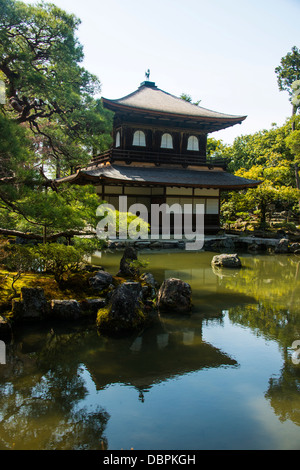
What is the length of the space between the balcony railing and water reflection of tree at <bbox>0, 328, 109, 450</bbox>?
16579 millimetres

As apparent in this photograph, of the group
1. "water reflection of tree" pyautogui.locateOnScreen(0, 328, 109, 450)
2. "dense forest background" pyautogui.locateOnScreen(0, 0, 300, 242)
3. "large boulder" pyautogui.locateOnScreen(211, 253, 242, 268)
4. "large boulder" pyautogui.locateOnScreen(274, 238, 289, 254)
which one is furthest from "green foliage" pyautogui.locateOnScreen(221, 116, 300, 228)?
"water reflection of tree" pyautogui.locateOnScreen(0, 328, 109, 450)

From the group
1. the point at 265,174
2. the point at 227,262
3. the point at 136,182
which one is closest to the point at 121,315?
the point at 227,262

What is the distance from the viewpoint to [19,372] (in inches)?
199

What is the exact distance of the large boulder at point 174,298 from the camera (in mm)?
8156

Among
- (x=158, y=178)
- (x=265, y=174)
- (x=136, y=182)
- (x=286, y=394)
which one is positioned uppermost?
(x=265, y=174)

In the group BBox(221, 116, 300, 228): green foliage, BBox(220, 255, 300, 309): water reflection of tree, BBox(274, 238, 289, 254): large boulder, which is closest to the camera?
BBox(220, 255, 300, 309): water reflection of tree

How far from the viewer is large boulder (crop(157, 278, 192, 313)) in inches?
321

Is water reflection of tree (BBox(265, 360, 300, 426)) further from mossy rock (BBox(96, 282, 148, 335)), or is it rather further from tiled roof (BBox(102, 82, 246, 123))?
tiled roof (BBox(102, 82, 246, 123))

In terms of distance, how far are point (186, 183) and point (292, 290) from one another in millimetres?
10384

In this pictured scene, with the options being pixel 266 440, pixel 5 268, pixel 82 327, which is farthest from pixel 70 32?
pixel 266 440

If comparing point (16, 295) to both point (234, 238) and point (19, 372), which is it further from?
point (234, 238)

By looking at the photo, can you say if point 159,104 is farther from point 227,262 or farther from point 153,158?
point 227,262

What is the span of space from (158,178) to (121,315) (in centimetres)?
1359

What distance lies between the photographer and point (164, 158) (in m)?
22.2
